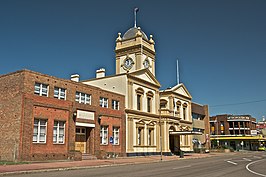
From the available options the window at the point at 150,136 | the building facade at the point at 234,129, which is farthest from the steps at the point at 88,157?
the building facade at the point at 234,129

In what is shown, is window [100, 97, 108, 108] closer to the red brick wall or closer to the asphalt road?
the red brick wall

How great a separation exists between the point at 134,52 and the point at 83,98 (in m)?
18.0

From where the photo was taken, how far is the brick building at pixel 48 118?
25.0 meters

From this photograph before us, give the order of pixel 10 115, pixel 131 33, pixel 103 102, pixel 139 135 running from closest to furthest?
pixel 10 115 < pixel 103 102 < pixel 139 135 < pixel 131 33

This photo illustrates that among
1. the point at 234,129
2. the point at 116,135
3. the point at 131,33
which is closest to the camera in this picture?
the point at 116,135

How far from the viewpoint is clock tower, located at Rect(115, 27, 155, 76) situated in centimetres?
4706

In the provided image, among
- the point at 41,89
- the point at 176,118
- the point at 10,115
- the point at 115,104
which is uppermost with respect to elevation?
the point at 41,89

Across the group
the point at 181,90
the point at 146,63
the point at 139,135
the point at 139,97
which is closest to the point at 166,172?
the point at 139,135

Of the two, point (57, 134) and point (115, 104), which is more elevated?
point (115, 104)

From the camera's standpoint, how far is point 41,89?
1064 inches

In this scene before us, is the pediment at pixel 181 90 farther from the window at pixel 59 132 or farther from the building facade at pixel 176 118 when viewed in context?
the window at pixel 59 132

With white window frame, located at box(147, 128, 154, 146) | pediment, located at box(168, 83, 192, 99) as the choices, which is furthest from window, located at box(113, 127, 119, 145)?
pediment, located at box(168, 83, 192, 99)

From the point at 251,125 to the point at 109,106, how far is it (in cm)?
7977

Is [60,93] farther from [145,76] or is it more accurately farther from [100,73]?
[145,76]
